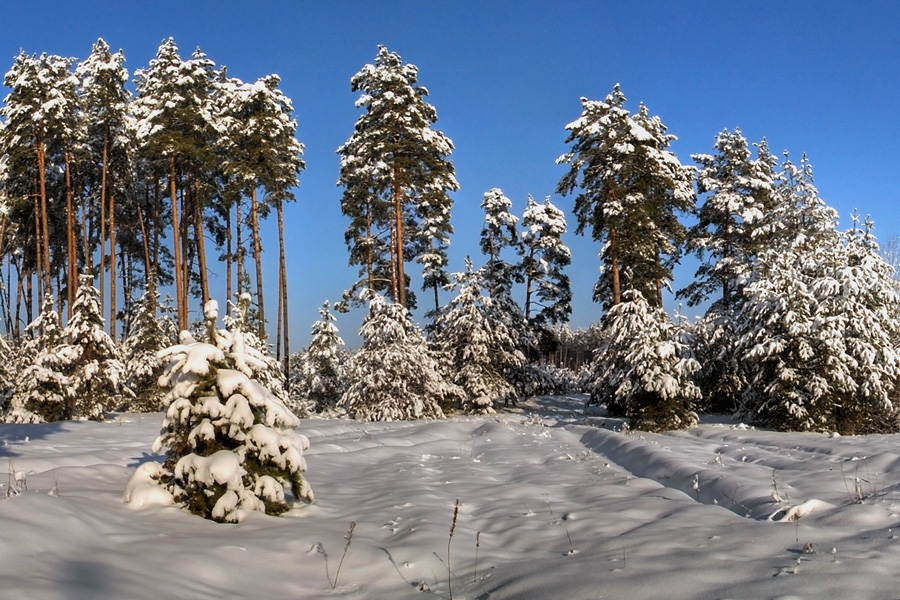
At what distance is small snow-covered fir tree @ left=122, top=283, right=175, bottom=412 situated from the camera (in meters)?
22.0

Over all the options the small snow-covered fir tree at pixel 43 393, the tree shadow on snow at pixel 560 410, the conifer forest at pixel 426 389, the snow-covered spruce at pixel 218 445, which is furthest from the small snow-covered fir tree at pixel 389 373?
the snow-covered spruce at pixel 218 445

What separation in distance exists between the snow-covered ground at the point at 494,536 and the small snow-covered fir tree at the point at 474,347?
14802 mm

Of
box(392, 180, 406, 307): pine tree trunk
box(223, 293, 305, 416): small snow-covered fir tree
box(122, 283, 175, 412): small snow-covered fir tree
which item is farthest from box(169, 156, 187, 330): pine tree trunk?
box(392, 180, 406, 307): pine tree trunk

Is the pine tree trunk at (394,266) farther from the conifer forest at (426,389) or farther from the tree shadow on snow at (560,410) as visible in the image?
the tree shadow on snow at (560,410)

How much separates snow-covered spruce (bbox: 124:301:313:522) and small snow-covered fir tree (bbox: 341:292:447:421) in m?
14.2

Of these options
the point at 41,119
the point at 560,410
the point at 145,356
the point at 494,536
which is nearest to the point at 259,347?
the point at 145,356

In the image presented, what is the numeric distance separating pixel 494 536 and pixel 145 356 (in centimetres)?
2122

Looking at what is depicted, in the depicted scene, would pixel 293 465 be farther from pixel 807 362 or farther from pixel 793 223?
pixel 793 223

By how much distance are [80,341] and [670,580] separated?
18442 mm

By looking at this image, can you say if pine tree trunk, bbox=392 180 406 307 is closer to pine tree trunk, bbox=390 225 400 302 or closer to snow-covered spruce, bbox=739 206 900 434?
pine tree trunk, bbox=390 225 400 302

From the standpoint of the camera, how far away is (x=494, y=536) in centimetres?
535

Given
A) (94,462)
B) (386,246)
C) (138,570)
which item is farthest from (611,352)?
(138,570)

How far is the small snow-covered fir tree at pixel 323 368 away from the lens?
27.2 metres

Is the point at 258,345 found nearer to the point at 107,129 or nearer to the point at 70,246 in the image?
the point at 70,246
